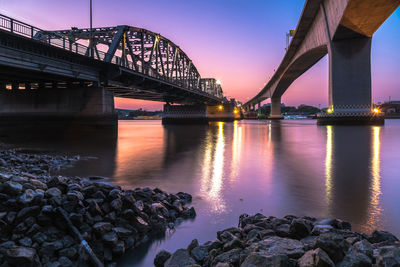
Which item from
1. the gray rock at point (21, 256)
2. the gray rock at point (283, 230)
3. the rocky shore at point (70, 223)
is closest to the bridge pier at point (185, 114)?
the rocky shore at point (70, 223)

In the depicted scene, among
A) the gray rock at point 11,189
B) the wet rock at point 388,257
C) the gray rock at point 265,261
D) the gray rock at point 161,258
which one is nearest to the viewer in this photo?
the wet rock at point 388,257

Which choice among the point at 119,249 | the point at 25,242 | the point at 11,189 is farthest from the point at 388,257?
the point at 11,189

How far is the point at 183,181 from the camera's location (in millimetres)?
7590

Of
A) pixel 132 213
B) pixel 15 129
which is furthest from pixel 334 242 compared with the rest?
pixel 15 129

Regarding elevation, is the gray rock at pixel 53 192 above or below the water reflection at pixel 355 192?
above

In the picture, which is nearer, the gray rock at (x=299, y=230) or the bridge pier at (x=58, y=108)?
the gray rock at (x=299, y=230)

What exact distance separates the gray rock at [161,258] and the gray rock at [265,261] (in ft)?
3.91

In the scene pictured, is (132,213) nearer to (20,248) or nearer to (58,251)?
(58,251)

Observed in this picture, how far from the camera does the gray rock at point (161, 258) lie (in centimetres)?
315

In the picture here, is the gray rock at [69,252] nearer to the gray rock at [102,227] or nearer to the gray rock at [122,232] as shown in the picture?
the gray rock at [102,227]

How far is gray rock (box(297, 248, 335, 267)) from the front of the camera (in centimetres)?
219

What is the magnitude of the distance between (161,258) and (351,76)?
43299mm

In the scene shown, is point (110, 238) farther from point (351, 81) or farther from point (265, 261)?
point (351, 81)

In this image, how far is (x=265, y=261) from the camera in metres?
2.32
